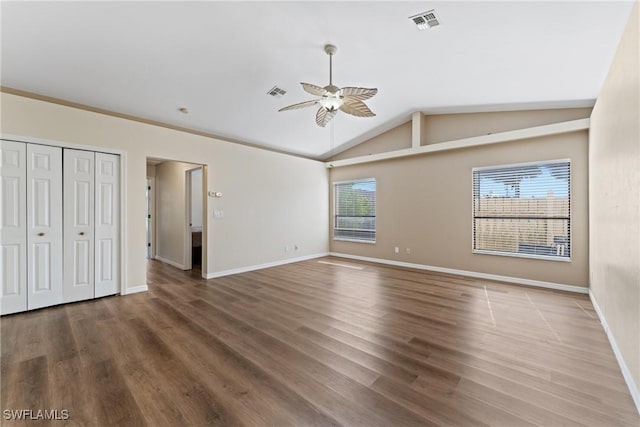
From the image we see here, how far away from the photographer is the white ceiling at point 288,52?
2.46 m

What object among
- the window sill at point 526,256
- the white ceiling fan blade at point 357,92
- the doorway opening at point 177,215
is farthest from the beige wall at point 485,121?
the doorway opening at point 177,215

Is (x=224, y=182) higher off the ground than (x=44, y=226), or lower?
higher

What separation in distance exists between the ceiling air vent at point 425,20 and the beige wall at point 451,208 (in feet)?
9.63

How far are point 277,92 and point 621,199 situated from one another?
13.5 ft

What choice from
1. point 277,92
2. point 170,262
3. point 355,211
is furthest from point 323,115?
point 170,262

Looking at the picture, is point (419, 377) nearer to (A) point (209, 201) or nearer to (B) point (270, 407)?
(B) point (270, 407)

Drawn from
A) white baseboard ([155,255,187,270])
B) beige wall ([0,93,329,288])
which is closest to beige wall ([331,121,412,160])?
beige wall ([0,93,329,288])

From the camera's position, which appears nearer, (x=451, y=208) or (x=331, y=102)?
(x=331, y=102)

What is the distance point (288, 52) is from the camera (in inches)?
126

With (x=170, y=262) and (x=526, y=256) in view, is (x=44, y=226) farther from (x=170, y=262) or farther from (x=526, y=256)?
(x=526, y=256)

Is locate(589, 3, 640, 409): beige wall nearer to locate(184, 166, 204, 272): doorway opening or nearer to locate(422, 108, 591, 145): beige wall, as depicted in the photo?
locate(422, 108, 591, 145): beige wall

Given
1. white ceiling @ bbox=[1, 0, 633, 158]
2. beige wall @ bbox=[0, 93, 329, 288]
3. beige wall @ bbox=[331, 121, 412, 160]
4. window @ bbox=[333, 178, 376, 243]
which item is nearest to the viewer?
white ceiling @ bbox=[1, 0, 633, 158]

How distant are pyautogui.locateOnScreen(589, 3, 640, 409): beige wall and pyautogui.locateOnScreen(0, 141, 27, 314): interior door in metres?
6.01

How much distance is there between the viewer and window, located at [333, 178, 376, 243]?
6613 millimetres
